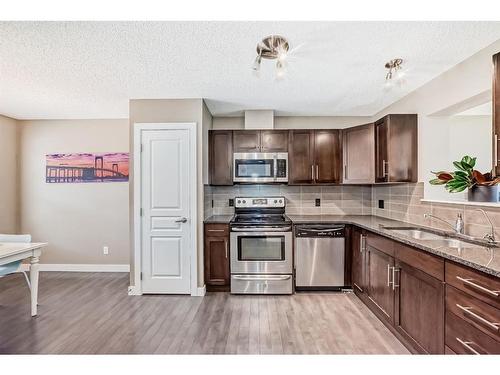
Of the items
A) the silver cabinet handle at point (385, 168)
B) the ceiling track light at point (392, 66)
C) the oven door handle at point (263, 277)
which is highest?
the ceiling track light at point (392, 66)

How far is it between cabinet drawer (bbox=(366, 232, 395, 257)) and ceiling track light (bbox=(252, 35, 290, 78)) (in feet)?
5.77

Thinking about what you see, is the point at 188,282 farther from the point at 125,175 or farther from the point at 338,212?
the point at 338,212

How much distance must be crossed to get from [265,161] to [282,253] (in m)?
1.26

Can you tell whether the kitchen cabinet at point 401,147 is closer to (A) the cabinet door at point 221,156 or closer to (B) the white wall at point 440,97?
(B) the white wall at point 440,97

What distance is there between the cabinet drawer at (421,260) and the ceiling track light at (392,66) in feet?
5.20

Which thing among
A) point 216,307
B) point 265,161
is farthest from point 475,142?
point 216,307

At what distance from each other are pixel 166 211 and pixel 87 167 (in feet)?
6.31

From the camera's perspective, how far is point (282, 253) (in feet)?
11.2

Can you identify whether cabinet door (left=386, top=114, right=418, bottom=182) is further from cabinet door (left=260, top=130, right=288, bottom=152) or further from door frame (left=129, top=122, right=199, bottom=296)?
door frame (left=129, top=122, right=199, bottom=296)

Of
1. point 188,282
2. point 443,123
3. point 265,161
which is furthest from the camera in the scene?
point 265,161

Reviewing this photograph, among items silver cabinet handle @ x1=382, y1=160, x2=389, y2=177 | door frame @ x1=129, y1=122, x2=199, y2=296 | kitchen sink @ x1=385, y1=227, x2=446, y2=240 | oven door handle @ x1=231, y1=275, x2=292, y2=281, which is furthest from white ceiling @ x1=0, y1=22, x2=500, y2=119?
oven door handle @ x1=231, y1=275, x2=292, y2=281

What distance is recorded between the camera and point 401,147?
121 inches

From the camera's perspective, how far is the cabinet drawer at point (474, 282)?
1.36m

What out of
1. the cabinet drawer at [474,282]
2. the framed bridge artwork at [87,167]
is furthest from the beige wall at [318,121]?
the cabinet drawer at [474,282]
